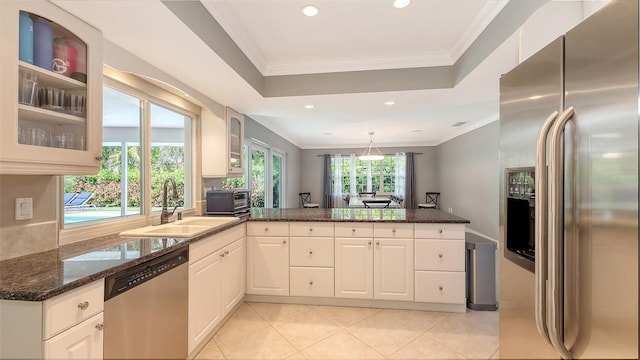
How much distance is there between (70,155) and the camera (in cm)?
140

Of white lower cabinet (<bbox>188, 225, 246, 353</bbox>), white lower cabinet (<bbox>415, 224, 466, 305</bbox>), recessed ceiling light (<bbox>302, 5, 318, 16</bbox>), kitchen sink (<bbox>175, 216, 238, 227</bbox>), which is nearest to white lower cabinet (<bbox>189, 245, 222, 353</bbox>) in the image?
white lower cabinet (<bbox>188, 225, 246, 353</bbox>)

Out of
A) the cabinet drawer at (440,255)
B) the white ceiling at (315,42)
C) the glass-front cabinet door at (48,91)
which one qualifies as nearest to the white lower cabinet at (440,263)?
the cabinet drawer at (440,255)

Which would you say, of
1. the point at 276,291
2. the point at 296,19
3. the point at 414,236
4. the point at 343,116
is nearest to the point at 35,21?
the point at 296,19

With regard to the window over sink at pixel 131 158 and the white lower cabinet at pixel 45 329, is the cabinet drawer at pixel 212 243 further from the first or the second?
the white lower cabinet at pixel 45 329

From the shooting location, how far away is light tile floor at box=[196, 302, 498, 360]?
2076 millimetres

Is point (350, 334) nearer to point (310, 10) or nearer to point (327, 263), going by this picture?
point (327, 263)

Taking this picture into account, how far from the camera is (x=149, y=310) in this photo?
4.89 ft

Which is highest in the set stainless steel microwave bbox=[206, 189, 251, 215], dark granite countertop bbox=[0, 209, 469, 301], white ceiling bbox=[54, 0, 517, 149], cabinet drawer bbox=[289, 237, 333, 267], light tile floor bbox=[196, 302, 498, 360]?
white ceiling bbox=[54, 0, 517, 149]

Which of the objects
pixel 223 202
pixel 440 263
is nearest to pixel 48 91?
pixel 223 202

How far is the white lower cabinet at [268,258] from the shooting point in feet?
9.48

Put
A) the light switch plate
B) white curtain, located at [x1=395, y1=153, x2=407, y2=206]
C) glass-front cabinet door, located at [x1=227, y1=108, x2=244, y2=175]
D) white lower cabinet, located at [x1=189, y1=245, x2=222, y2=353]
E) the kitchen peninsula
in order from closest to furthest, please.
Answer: the light switch plate
white lower cabinet, located at [x1=189, y1=245, x2=222, y2=353]
the kitchen peninsula
glass-front cabinet door, located at [x1=227, y1=108, x2=244, y2=175]
white curtain, located at [x1=395, y1=153, x2=407, y2=206]

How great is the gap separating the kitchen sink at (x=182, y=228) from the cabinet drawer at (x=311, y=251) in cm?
67

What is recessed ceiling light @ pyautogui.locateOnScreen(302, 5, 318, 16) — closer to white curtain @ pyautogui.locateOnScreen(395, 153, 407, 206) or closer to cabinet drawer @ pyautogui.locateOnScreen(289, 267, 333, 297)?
cabinet drawer @ pyautogui.locateOnScreen(289, 267, 333, 297)

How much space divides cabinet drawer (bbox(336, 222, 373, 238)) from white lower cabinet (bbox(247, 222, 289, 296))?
1.79 ft
